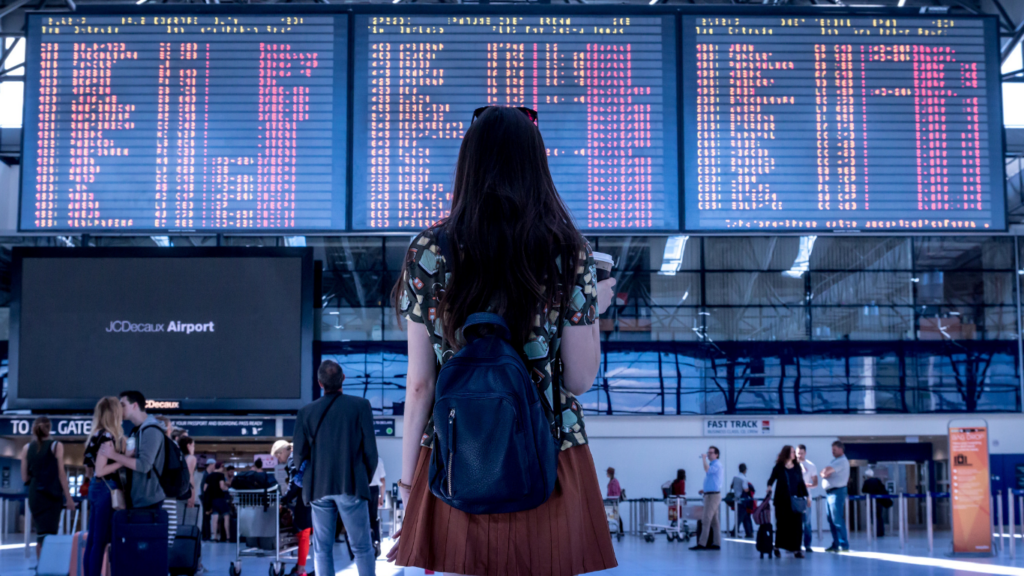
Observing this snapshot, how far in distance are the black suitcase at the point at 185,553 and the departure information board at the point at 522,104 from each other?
148 inches

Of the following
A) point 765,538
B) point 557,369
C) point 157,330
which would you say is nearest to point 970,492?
point 765,538

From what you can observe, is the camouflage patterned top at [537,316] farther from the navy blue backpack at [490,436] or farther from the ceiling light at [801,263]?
the ceiling light at [801,263]

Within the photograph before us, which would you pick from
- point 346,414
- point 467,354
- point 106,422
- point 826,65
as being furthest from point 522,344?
point 826,65

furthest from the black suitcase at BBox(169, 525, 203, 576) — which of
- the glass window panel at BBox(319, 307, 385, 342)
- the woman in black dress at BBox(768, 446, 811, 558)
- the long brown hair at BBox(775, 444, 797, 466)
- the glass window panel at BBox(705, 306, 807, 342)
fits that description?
the glass window panel at BBox(705, 306, 807, 342)

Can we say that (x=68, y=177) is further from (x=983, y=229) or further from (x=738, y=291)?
(x=738, y=291)

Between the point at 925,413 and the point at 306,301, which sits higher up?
the point at 306,301

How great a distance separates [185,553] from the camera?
7590 millimetres

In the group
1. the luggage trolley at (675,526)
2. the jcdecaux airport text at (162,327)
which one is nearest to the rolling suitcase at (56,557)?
the jcdecaux airport text at (162,327)

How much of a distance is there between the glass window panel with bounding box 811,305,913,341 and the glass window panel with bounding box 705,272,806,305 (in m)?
0.66

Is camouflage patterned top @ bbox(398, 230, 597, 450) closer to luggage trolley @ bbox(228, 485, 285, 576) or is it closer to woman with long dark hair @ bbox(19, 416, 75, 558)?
luggage trolley @ bbox(228, 485, 285, 576)

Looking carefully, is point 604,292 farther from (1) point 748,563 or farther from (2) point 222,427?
(2) point 222,427

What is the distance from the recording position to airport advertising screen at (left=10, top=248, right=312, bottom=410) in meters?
11.7

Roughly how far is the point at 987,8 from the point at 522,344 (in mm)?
21651

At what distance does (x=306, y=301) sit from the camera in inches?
470
